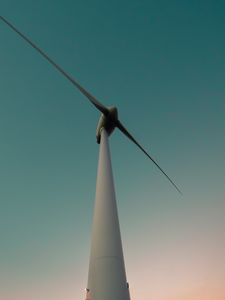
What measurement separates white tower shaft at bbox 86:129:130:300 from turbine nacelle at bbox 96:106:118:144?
8.31 metres

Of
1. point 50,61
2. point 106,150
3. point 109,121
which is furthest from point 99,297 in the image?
point 50,61

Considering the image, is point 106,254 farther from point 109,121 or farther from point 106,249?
point 109,121

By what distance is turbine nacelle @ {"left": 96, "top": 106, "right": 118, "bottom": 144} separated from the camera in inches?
912

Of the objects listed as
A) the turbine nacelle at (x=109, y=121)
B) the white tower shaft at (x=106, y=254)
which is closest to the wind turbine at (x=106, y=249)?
the white tower shaft at (x=106, y=254)

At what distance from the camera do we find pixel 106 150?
18656 mm

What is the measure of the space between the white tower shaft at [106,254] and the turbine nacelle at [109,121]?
8.31m

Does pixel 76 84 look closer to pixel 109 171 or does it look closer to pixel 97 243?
pixel 109 171

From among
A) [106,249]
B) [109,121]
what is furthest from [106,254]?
[109,121]

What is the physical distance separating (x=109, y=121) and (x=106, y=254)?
1330 centimetres

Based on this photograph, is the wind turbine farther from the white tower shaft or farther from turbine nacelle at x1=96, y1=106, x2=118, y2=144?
turbine nacelle at x1=96, y1=106, x2=118, y2=144

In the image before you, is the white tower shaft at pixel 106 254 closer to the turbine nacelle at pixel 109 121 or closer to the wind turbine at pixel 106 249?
the wind turbine at pixel 106 249

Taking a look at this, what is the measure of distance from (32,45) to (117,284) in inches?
714

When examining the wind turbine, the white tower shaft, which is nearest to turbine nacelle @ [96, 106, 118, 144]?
the wind turbine

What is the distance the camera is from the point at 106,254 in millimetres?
12312
